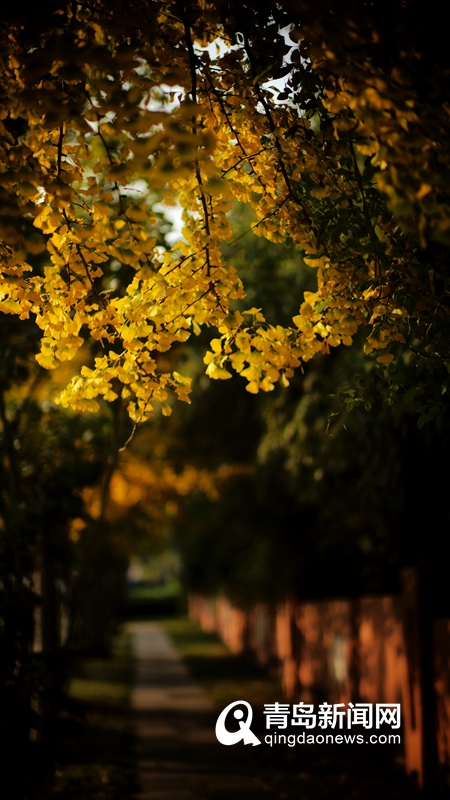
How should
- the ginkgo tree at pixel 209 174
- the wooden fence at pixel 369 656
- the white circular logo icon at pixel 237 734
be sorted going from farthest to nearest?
the white circular logo icon at pixel 237 734 < the wooden fence at pixel 369 656 < the ginkgo tree at pixel 209 174

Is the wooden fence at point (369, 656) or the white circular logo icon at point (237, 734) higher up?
the wooden fence at point (369, 656)

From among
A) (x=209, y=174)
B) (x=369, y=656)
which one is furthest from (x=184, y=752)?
(x=209, y=174)

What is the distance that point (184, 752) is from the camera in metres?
7.79

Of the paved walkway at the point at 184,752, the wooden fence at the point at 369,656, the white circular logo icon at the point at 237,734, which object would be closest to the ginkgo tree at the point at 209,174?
the wooden fence at the point at 369,656

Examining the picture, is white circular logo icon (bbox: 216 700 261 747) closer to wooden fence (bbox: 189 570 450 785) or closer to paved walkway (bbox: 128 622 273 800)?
paved walkway (bbox: 128 622 273 800)

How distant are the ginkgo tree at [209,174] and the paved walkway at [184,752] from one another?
3.95 metres

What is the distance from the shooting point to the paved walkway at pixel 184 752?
20.3ft

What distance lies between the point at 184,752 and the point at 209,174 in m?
6.48

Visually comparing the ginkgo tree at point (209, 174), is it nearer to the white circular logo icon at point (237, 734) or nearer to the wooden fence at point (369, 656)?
the wooden fence at point (369, 656)

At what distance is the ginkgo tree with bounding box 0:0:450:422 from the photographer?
274cm

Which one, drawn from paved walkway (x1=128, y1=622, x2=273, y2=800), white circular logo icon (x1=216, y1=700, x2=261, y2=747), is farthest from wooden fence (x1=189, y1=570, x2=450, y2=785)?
paved walkway (x1=128, y1=622, x2=273, y2=800)

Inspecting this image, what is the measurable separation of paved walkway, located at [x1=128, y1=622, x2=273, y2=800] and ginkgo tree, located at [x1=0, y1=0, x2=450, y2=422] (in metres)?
3.95

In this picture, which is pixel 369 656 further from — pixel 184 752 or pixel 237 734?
pixel 184 752

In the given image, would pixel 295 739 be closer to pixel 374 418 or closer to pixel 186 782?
pixel 186 782
